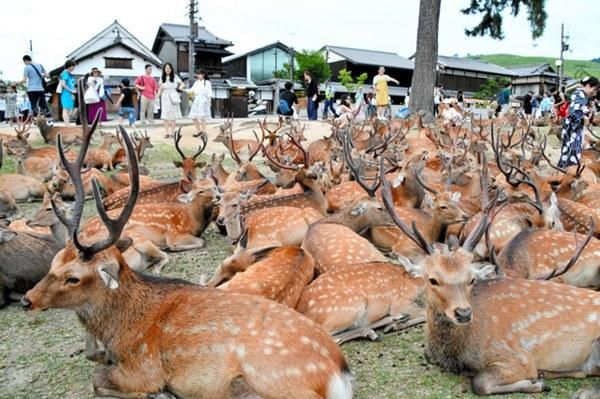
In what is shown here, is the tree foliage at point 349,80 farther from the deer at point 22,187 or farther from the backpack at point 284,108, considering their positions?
the deer at point 22,187

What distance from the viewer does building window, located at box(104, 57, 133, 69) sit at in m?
33.9

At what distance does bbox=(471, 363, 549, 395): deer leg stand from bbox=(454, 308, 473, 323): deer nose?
326mm

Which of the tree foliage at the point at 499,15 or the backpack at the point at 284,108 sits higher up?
the tree foliage at the point at 499,15

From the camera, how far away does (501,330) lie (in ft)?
10.4

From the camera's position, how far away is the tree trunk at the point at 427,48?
50.1 ft

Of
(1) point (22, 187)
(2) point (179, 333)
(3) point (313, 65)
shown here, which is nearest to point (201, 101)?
(1) point (22, 187)

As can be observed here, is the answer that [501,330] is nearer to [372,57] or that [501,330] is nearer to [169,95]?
[169,95]

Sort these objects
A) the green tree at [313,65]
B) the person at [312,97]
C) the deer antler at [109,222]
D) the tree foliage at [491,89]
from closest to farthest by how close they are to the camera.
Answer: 1. the deer antler at [109,222]
2. the person at [312,97]
3. the tree foliage at [491,89]
4. the green tree at [313,65]

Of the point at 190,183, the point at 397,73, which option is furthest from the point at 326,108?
the point at 397,73

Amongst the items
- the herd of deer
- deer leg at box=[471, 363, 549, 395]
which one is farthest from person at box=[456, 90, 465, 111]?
deer leg at box=[471, 363, 549, 395]

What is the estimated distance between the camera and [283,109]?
16.6m

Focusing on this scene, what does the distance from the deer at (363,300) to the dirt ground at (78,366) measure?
0.11 meters

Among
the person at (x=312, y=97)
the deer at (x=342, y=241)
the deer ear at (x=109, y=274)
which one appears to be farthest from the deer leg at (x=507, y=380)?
the person at (x=312, y=97)

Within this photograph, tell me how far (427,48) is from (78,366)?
13582 mm
